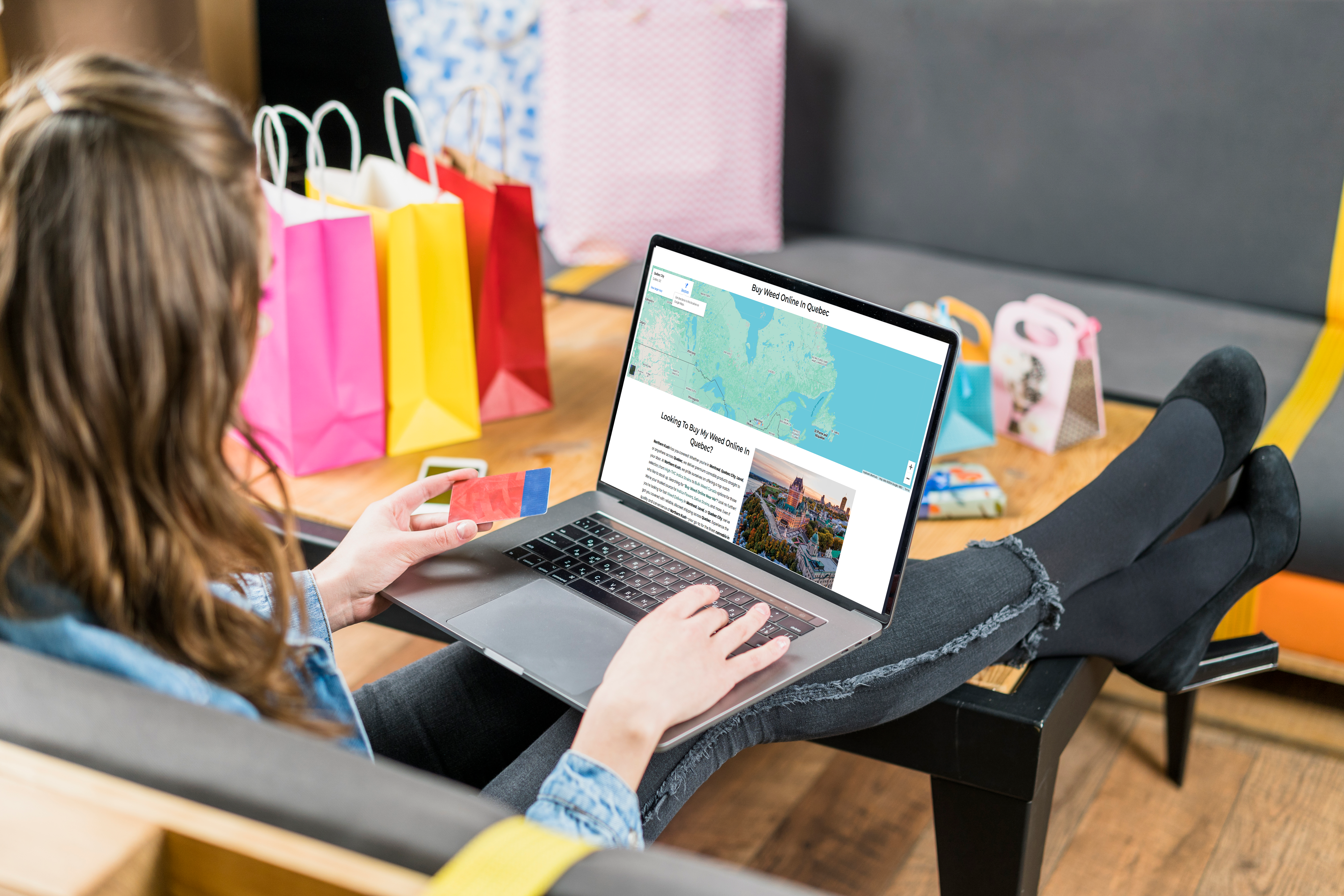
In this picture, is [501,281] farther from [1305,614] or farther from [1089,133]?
[1089,133]

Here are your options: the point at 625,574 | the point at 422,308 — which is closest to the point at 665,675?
the point at 625,574

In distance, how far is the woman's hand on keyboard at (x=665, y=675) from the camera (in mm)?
749

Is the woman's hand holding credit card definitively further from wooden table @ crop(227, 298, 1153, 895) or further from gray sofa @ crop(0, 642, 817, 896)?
gray sofa @ crop(0, 642, 817, 896)

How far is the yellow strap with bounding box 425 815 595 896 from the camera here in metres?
0.46

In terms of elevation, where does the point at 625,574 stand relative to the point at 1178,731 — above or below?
above

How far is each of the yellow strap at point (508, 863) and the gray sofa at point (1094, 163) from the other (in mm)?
1396

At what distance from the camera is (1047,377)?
1.35 m

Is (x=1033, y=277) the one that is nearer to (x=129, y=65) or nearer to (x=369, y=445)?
(x=369, y=445)

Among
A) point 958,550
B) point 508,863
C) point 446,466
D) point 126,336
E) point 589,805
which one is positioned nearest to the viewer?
point 508,863

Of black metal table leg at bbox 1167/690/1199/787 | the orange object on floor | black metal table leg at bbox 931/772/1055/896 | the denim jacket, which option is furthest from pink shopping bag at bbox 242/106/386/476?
the orange object on floor

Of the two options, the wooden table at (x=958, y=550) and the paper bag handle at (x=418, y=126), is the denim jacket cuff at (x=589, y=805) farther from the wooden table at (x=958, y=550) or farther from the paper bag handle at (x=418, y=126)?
the paper bag handle at (x=418, y=126)

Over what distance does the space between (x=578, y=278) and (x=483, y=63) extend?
0.57 metres

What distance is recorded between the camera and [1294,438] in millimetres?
1580

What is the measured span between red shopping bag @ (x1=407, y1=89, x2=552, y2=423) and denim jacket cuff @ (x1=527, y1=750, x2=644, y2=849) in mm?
732
